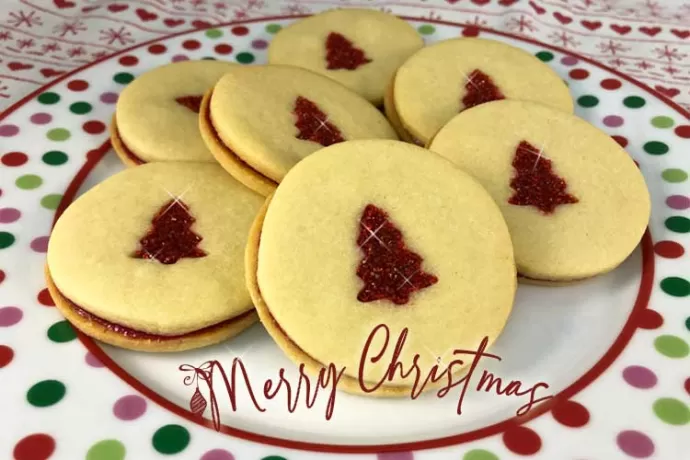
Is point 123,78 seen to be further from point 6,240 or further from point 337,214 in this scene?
point 337,214

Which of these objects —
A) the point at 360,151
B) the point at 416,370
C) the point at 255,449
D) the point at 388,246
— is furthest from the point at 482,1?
the point at 255,449

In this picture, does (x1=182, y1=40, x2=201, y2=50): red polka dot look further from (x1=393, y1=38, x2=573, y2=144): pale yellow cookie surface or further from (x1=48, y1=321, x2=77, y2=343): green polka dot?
(x1=48, y1=321, x2=77, y2=343): green polka dot

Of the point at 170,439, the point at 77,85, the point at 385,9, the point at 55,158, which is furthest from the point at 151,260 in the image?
the point at 385,9

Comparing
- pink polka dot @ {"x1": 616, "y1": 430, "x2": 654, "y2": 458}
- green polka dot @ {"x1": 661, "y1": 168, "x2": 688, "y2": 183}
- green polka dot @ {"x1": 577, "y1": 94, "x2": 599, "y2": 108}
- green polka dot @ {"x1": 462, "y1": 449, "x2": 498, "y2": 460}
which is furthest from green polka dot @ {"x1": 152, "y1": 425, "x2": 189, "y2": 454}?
green polka dot @ {"x1": 577, "y1": 94, "x2": 599, "y2": 108}

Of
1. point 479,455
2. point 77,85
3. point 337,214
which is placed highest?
point 337,214

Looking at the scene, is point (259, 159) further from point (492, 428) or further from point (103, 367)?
point (492, 428)

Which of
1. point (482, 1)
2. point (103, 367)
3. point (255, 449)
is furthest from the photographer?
point (482, 1)

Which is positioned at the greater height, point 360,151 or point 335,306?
point 360,151
